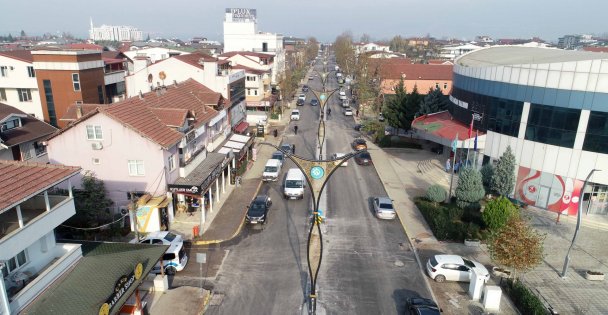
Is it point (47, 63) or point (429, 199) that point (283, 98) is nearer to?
point (47, 63)

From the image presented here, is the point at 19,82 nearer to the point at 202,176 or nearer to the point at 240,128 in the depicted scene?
the point at 240,128

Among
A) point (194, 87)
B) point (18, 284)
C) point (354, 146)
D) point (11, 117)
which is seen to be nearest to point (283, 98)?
point (354, 146)

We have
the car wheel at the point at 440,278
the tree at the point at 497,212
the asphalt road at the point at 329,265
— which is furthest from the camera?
the tree at the point at 497,212

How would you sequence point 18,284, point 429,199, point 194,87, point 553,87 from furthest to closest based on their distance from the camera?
point 194,87 < point 429,199 < point 553,87 < point 18,284

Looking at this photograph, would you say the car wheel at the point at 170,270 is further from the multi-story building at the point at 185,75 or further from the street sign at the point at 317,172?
the multi-story building at the point at 185,75

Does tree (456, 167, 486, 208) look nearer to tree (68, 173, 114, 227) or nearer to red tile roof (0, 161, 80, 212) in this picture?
tree (68, 173, 114, 227)

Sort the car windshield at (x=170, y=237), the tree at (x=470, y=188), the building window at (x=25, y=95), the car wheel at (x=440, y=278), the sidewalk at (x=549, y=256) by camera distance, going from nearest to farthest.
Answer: the sidewalk at (x=549, y=256) < the car wheel at (x=440, y=278) < the car windshield at (x=170, y=237) < the tree at (x=470, y=188) < the building window at (x=25, y=95)

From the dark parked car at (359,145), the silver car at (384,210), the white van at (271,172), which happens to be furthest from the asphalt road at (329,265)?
the dark parked car at (359,145)
